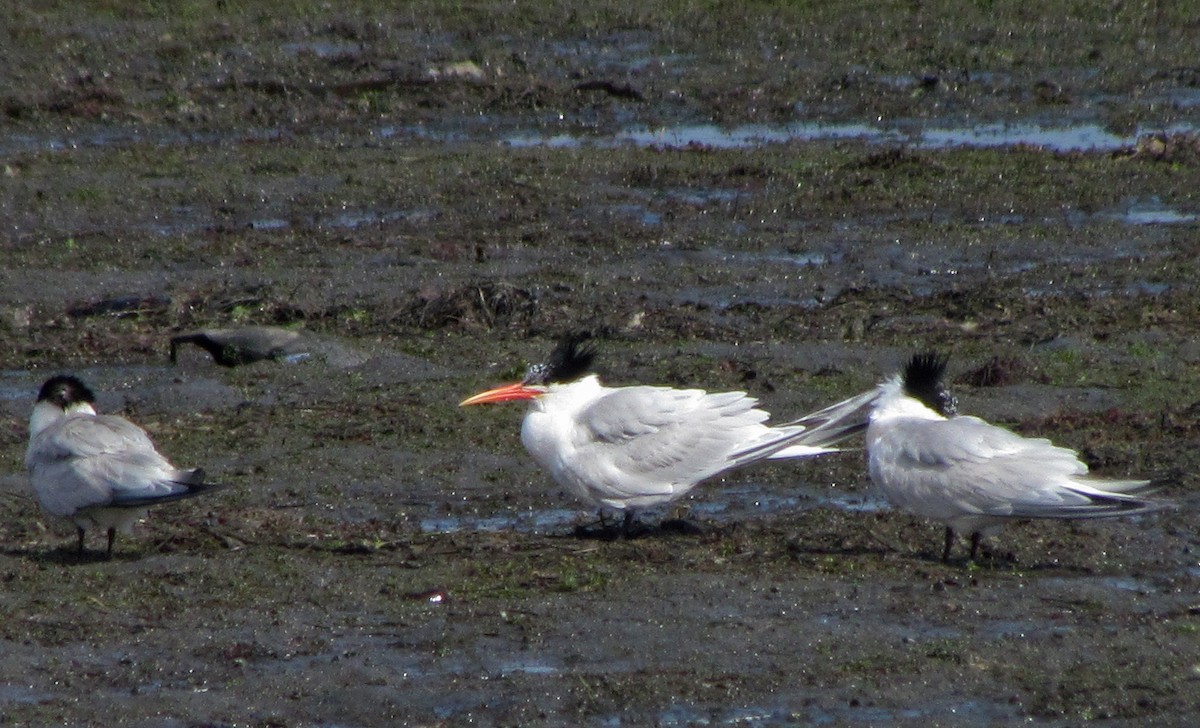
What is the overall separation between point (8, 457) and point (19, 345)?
1972 millimetres

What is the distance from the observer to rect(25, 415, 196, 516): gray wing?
7457 mm

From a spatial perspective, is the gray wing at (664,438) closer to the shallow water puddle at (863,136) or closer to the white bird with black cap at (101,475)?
the white bird with black cap at (101,475)

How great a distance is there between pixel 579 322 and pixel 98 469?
420 cm

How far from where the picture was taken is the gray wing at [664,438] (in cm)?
808

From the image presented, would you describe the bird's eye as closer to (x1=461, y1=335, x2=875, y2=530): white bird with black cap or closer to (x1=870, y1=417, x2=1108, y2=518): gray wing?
(x1=461, y1=335, x2=875, y2=530): white bird with black cap

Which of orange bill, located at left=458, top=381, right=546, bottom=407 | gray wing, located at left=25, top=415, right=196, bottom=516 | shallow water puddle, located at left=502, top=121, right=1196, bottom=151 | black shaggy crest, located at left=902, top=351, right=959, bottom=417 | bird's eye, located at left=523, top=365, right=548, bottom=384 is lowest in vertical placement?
gray wing, located at left=25, top=415, right=196, bottom=516

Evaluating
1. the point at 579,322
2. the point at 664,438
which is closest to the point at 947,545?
the point at 664,438

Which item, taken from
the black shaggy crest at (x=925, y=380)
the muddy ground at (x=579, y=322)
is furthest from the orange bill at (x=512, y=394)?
the black shaggy crest at (x=925, y=380)

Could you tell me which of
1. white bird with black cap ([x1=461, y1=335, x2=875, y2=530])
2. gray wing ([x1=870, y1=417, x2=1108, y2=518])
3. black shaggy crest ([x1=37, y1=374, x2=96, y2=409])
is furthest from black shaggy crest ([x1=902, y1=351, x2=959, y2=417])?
black shaggy crest ([x1=37, y1=374, x2=96, y2=409])

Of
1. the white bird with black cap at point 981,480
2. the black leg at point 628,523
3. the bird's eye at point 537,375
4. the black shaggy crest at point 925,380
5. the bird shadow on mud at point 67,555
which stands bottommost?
the bird shadow on mud at point 67,555

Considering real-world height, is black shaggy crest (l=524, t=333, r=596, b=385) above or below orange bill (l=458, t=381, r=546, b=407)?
above

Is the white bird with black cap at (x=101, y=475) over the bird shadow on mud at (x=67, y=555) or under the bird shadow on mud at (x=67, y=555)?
over

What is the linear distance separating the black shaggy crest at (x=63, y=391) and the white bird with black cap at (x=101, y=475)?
0.41 m

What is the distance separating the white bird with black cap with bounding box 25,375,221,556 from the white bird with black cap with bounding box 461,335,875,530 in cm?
151
